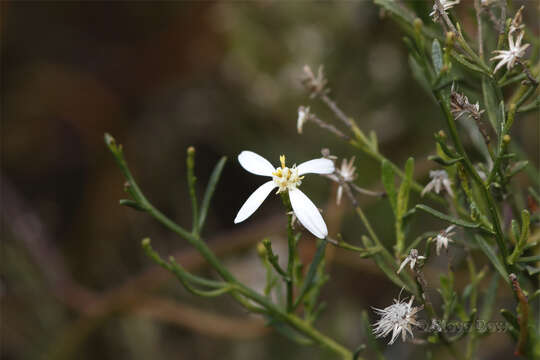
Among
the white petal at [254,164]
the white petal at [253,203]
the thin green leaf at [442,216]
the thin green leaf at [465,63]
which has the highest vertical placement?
the white petal at [254,164]

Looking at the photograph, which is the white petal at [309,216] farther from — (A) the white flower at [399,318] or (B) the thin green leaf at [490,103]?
(B) the thin green leaf at [490,103]

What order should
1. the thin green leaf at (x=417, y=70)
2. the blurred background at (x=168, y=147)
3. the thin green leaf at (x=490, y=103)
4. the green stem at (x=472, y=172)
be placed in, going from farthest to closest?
1. the blurred background at (x=168, y=147)
2. the thin green leaf at (x=417, y=70)
3. the thin green leaf at (x=490, y=103)
4. the green stem at (x=472, y=172)

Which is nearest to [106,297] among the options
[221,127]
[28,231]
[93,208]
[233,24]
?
[28,231]

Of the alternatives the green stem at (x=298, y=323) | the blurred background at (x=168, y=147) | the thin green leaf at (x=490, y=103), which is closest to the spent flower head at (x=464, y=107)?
the thin green leaf at (x=490, y=103)

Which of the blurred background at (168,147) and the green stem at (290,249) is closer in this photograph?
the green stem at (290,249)

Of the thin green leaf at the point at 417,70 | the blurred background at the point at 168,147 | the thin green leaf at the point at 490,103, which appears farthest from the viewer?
the blurred background at the point at 168,147

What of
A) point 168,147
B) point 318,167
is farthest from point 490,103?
point 168,147

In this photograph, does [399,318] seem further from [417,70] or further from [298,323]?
[417,70]

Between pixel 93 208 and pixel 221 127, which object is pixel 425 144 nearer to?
pixel 221 127
